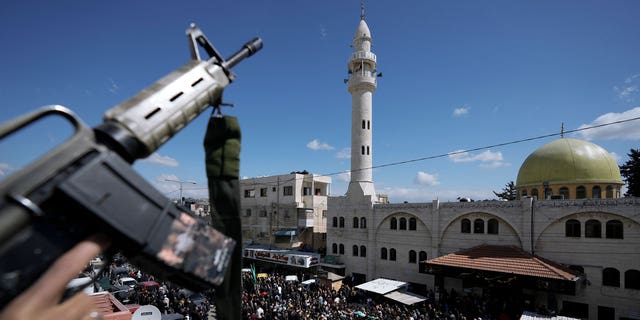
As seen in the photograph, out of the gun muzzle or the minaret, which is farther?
the minaret

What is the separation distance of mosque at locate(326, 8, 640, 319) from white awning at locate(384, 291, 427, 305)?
2.44 meters

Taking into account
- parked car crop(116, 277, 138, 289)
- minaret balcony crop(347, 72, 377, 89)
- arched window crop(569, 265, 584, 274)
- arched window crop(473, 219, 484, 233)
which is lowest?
parked car crop(116, 277, 138, 289)

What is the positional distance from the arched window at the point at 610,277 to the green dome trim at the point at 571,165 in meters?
8.67

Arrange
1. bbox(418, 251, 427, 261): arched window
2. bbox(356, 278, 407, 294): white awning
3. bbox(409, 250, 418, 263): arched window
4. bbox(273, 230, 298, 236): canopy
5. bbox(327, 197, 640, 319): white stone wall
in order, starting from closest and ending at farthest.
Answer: bbox(327, 197, 640, 319): white stone wall < bbox(356, 278, 407, 294): white awning < bbox(418, 251, 427, 261): arched window < bbox(409, 250, 418, 263): arched window < bbox(273, 230, 298, 236): canopy

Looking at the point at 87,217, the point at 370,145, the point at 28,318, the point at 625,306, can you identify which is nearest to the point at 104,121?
the point at 87,217

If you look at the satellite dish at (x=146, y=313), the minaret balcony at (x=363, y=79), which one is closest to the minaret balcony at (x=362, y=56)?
the minaret balcony at (x=363, y=79)

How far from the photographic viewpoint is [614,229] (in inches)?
782

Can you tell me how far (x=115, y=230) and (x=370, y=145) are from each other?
106 feet

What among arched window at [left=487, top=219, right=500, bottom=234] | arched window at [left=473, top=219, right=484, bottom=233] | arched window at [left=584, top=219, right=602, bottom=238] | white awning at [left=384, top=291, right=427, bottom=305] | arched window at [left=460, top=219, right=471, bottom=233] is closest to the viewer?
arched window at [left=584, top=219, right=602, bottom=238]

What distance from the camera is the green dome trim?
1034 inches

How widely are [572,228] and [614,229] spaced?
2.04 metres

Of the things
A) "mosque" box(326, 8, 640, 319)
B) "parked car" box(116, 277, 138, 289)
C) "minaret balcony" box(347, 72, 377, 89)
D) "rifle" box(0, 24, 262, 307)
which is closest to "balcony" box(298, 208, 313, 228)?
"mosque" box(326, 8, 640, 319)

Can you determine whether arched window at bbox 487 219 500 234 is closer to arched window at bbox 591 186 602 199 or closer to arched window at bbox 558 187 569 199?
arched window at bbox 558 187 569 199

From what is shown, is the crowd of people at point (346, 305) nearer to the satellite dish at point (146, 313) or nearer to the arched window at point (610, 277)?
the arched window at point (610, 277)
